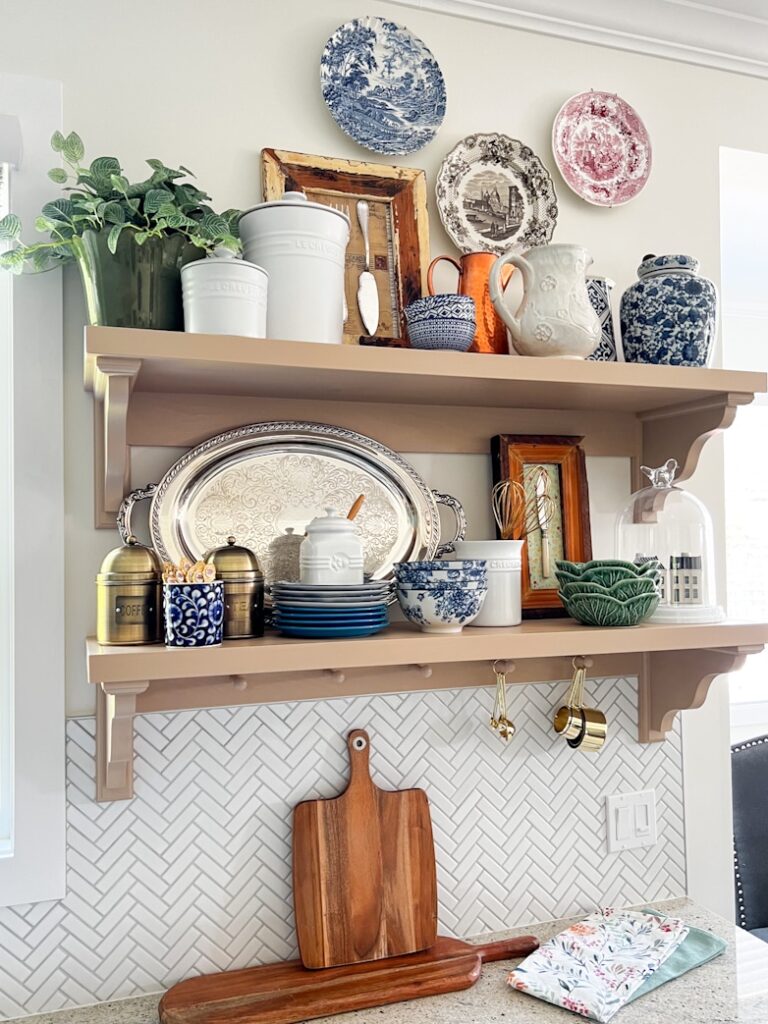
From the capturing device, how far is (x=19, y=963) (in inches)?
48.1

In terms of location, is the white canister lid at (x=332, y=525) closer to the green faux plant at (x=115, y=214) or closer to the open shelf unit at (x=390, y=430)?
the open shelf unit at (x=390, y=430)

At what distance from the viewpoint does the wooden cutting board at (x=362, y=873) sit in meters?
1.31

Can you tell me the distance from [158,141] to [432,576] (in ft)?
2.48

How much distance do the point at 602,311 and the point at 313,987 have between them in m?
1.09

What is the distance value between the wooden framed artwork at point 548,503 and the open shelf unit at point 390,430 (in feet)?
0.13

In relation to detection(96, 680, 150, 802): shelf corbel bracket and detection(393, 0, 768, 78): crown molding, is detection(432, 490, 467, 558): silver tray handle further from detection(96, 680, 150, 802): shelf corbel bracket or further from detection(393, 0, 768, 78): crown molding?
detection(393, 0, 768, 78): crown molding

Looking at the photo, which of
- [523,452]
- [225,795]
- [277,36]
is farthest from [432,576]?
[277,36]

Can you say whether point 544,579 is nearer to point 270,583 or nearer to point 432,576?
point 432,576

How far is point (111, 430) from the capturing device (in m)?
1.12

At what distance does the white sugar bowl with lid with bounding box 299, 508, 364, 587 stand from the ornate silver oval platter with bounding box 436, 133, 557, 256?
0.55 m

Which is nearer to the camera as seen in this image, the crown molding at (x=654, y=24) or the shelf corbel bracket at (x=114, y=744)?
the shelf corbel bracket at (x=114, y=744)

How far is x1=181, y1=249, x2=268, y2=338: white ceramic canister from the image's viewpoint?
1095mm

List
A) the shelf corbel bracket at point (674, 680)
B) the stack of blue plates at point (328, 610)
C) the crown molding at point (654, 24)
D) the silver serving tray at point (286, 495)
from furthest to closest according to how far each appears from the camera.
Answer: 1. the crown molding at point (654, 24)
2. the shelf corbel bracket at point (674, 680)
3. the silver serving tray at point (286, 495)
4. the stack of blue plates at point (328, 610)

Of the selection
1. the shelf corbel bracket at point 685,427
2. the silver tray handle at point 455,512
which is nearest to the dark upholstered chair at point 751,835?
the shelf corbel bracket at point 685,427
